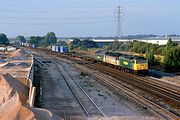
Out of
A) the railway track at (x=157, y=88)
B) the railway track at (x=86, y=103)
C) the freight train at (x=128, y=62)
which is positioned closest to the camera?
the railway track at (x=86, y=103)


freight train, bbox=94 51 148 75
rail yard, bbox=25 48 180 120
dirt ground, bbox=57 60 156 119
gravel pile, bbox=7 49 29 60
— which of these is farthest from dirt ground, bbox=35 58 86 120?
gravel pile, bbox=7 49 29 60

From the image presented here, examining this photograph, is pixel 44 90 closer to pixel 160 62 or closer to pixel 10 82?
pixel 10 82

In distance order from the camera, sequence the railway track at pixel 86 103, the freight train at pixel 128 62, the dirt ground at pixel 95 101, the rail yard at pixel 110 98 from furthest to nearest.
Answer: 1. the freight train at pixel 128 62
2. the rail yard at pixel 110 98
3. the dirt ground at pixel 95 101
4. the railway track at pixel 86 103

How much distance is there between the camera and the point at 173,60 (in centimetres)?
4869

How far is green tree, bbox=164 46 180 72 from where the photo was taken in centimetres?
4869

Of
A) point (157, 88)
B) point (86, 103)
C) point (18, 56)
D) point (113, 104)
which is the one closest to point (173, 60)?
point (157, 88)

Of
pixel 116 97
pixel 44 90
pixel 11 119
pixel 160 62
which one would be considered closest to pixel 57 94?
pixel 44 90

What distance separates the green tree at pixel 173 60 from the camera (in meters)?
48.7

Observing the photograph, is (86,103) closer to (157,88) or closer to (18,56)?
(157,88)

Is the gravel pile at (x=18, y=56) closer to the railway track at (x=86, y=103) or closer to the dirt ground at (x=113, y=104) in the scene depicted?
the railway track at (x=86, y=103)

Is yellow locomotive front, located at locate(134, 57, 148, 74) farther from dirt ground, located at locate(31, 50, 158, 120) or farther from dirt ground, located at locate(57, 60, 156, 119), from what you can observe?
dirt ground, located at locate(57, 60, 156, 119)

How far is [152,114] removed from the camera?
22891 millimetres

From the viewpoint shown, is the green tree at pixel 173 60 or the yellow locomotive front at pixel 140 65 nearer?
the yellow locomotive front at pixel 140 65

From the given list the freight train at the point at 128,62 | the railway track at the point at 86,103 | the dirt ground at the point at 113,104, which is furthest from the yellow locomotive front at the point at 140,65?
the railway track at the point at 86,103
